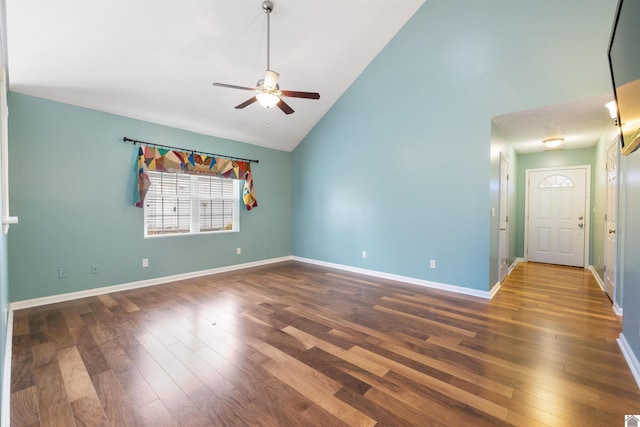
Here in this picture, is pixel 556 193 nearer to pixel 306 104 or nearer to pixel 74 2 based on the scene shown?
pixel 306 104

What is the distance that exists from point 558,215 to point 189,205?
7.33m

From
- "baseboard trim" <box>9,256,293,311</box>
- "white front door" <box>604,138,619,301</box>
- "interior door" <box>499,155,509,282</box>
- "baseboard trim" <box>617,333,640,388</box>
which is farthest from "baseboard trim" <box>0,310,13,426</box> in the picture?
"white front door" <box>604,138,619,301</box>

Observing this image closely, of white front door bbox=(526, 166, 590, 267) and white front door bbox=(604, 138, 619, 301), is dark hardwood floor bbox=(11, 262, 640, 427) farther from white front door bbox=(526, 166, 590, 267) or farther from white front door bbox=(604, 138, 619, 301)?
white front door bbox=(526, 166, 590, 267)

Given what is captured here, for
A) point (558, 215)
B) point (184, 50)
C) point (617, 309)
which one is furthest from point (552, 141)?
point (184, 50)

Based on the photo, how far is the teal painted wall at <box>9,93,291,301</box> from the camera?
321cm

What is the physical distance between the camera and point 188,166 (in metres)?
4.49

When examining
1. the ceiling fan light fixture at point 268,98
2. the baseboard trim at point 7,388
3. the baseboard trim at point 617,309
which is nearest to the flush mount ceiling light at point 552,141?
the baseboard trim at point 617,309

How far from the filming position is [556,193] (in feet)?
18.4

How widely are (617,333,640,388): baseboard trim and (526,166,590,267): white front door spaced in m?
3.95

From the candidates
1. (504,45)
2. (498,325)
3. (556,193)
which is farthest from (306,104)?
(556,193)

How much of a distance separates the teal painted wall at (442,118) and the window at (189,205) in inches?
79.0

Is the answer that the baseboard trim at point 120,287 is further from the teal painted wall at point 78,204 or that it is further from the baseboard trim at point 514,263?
the baseboard trim at point 514,263

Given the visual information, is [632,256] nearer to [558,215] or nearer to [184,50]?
[558,215]

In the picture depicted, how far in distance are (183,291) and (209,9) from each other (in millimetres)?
3577
